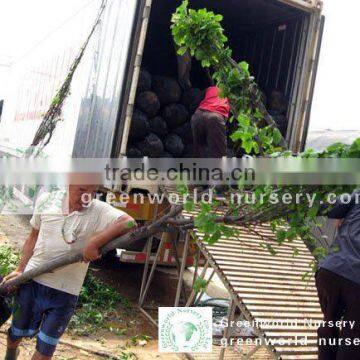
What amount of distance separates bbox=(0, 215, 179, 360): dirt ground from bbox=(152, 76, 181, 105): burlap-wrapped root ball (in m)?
2.47

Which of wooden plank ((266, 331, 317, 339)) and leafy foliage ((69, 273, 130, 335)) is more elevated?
wooden plank ((266, 331, 317, 339))

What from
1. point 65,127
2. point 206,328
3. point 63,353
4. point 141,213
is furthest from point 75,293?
point 65,127

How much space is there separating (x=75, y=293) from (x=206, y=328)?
4.94ft

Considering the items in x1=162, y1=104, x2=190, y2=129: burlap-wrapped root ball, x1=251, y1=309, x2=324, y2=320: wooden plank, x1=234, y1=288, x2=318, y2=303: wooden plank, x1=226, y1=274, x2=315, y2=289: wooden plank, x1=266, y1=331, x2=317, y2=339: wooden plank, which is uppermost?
x1=162, y1=104, x2=190, y2=129: burlap-wrapped root ball

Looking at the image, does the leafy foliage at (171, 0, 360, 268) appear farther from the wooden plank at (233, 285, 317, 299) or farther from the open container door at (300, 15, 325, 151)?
the open container door at (300, 15, 325, 151)

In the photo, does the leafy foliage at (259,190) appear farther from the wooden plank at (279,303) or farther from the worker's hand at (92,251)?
the wooden plank at (279,303)

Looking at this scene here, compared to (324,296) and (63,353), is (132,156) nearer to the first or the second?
(63,353)

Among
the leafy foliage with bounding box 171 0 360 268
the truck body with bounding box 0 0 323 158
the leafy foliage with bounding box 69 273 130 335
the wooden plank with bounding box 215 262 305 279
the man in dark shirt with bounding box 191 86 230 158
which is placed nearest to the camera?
the leafy foliage with bounding box 171 0 360 268

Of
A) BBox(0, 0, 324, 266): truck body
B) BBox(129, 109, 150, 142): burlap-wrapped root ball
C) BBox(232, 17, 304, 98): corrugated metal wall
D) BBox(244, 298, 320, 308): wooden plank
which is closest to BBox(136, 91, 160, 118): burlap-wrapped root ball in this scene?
BBox(129, 109, 150, 142): burlap-wrapped root ball

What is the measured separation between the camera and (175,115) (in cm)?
610

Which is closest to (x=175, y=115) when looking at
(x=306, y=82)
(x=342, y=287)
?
(x=306, y=82)

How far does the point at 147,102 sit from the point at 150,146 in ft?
1.88

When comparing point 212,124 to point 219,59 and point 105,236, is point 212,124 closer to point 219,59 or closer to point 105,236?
point 219,59

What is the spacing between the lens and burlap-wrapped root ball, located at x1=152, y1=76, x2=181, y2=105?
605 cm
